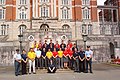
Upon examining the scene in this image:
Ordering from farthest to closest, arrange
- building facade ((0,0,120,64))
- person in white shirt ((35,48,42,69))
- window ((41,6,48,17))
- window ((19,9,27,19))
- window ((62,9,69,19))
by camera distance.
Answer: window ((62,9,69,19))
window ((19,9,27,19))
window ((41,6,48,17))
building facade ((0,0,120,64))
person in white shirt ((35,48,42,69))

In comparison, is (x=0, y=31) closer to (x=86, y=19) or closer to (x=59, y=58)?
(x=86, y=19)

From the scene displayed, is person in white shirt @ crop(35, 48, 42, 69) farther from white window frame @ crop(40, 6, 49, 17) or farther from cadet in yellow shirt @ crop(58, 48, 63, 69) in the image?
white window frame @ crop(40, 6, 49, 17)

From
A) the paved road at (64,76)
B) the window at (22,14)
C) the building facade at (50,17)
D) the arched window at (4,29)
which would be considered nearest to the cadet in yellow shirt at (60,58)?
the paved road at (64,76)

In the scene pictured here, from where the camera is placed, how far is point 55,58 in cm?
2455

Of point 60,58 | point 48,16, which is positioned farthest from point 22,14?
point 60,58

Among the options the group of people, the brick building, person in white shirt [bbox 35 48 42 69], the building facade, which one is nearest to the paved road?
person in white shirt [bbox 35 48 42 69]

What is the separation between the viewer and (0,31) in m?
66.2

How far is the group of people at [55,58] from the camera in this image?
78.3ft

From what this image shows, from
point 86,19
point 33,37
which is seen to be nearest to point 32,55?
point 33,37

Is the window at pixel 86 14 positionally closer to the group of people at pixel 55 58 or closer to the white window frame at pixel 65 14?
the white window frame at pixel 65 14

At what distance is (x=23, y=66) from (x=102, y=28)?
57.0 meters

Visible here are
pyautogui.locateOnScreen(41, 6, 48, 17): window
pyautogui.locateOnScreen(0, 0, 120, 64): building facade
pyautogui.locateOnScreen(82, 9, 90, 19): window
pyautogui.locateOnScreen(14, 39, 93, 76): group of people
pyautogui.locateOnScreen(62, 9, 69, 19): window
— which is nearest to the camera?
pyautogui.locateOnScreen(14, 39, 93, 76): group of people

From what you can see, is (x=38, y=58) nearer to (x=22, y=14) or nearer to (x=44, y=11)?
(x=44, y=11)

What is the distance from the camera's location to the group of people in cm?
2386
